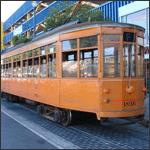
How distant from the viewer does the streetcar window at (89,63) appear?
5.61 meters

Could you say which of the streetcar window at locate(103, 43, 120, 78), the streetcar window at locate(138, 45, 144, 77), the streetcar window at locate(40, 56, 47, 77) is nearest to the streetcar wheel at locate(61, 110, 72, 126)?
the streetcar window at locate(40, 56, 47, 77)

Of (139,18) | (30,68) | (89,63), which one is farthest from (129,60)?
(139,18)

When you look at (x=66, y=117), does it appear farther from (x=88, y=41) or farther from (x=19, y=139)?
(x=88, y=41)

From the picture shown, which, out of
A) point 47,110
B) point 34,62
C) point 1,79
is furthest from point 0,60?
point 47,110

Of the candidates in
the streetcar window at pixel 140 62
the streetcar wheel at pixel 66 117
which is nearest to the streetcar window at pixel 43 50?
the streetcar wheel at pixel 66 117

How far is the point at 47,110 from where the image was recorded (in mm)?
7699

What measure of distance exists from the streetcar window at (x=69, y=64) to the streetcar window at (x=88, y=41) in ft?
1.18

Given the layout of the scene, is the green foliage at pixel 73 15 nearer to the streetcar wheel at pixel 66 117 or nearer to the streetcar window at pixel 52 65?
the streetcar window at pixel 52 65

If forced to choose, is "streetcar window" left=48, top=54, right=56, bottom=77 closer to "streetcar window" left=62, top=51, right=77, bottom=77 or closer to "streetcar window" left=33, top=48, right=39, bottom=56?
"streetcar window" left=62, top=51, right=77, bottom=77

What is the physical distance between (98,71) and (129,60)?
2.89 feet

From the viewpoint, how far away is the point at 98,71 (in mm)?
5523

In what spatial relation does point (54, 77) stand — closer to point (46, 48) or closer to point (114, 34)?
point (46, 48)

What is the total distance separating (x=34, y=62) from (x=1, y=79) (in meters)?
6.34

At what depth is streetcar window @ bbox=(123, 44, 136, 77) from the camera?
553cm
